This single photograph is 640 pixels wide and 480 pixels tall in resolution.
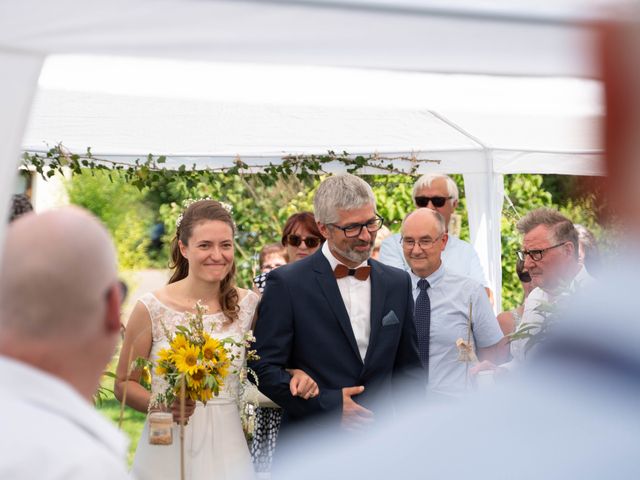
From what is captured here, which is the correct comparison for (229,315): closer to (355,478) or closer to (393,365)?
(393,365)

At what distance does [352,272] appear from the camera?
497 centimetres

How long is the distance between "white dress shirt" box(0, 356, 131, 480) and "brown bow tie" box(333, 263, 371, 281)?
3364 millimetres

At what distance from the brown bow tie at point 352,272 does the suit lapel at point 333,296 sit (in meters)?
0.05

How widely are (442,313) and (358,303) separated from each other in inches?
50.9

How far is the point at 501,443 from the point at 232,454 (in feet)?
15.5

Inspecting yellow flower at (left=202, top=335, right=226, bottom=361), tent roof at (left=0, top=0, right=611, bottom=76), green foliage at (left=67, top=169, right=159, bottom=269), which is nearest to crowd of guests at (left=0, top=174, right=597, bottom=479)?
yellow flower at (left=202, top=335, right=226, bottom=361)

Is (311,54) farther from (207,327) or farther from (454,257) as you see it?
(454,257)

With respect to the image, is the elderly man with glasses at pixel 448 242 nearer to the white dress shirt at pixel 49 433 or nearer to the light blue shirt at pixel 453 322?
the light blue shirt at pixel 453 322

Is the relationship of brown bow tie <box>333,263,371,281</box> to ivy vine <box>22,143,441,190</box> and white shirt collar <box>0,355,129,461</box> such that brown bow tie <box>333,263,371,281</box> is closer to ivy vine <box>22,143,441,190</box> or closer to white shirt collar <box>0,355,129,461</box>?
white shirt collar <box>0,355,129,461</box>

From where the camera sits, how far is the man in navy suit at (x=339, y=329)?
4781 millimetres

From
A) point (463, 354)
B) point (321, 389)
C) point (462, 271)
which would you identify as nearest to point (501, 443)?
point (321, 389)

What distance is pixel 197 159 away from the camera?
30.6 feet

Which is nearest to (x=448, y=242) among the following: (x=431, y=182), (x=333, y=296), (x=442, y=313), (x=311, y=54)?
(x=431, y=182)

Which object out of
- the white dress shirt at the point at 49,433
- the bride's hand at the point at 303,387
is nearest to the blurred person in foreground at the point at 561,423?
the white dress shirt at the point at 49,433
